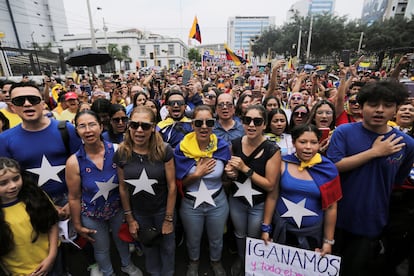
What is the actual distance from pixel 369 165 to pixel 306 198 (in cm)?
57

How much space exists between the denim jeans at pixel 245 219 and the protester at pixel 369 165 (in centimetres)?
74

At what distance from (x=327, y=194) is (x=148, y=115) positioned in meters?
1.66

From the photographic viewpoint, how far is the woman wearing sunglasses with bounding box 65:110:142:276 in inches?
80.3

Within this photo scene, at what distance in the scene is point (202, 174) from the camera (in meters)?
2.11

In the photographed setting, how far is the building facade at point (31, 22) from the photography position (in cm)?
5312

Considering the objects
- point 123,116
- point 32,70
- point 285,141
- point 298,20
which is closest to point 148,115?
point 123,116

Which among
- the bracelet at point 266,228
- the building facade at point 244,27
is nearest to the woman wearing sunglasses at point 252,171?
the bracelet at point 266,228

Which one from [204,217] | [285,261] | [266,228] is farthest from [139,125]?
[285,261]

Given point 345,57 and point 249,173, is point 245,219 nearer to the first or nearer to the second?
point 249,173

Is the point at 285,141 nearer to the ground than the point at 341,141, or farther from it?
nearer to the ground

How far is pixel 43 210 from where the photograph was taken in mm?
1914

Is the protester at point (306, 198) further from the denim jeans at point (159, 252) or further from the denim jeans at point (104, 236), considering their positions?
the denim jeans at point (104, 236)

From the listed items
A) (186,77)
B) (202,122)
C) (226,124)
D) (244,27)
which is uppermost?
(244,27)

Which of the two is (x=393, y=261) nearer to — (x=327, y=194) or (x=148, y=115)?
(x=327, y=194)
